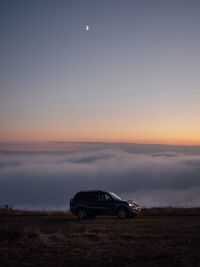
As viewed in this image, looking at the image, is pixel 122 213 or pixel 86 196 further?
pixel 86 196

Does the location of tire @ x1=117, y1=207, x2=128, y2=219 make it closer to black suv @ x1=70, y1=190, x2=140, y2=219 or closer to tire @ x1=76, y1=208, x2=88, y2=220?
black suv @ x1=70, y1=190, x2=140, y2=219

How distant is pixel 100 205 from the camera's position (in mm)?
22016

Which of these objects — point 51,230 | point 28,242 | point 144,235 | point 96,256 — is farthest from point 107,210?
point 96,256

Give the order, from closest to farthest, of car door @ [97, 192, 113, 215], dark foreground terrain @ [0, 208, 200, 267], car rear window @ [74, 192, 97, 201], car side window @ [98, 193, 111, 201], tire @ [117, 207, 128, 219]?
dark foreground terrain @ [0, 208, 200, 267], tire @ [117, 207, 128, 219], car door @ [97, 192, 113, 215], car side window @ [98, 193, 111, 201], car rear window @ [74, 192, 97, 201]

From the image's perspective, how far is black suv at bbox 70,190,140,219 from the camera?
21.4 metres

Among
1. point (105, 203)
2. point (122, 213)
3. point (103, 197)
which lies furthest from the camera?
point (103, 197)

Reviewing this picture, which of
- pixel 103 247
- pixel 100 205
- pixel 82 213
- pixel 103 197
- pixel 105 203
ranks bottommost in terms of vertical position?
pixel 82 213

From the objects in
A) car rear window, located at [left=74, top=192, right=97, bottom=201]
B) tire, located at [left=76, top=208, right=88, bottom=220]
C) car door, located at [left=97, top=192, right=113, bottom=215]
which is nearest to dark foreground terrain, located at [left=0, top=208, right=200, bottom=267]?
car door, located at [left=97, top=192, right=113, bottom=215]

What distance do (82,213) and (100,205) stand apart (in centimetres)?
133

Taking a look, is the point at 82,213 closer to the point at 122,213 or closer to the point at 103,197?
the point at 103,197

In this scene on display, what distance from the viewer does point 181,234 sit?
13.7m

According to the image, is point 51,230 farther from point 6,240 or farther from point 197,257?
point 197,257

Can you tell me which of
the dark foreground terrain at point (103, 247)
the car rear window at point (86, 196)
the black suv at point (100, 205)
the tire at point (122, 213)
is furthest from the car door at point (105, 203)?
the dark foreground terrain at point (103, 247)

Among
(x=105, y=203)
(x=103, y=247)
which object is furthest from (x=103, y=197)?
→ (x=103, y=247)
